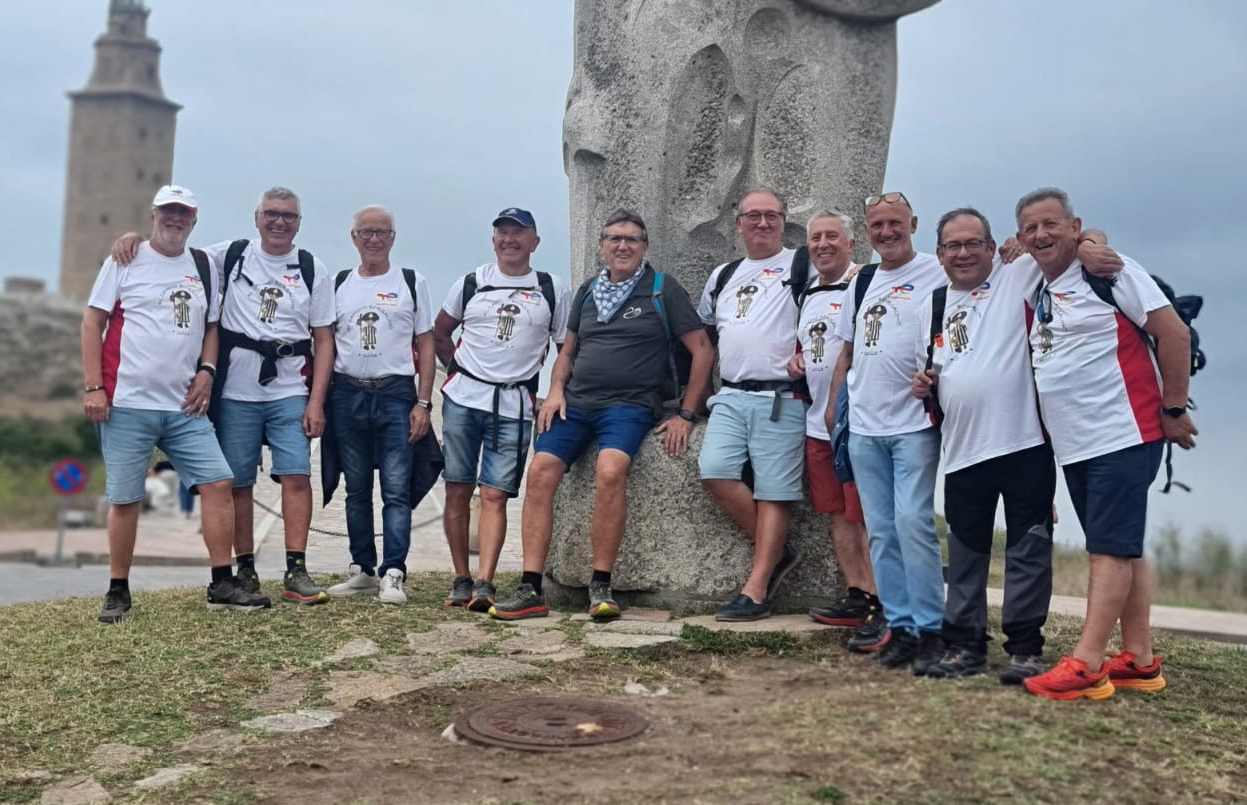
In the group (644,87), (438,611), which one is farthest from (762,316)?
(438,611)

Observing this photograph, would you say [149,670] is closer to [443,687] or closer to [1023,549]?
[443,687]

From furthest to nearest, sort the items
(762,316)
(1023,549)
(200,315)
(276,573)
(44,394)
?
1. (44,394)
2. (276,573)
3. (200,315)
4. (762,316)
5. (1023,549)

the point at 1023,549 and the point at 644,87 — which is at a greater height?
the point at 644,87


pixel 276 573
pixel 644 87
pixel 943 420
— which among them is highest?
pixel 644 87

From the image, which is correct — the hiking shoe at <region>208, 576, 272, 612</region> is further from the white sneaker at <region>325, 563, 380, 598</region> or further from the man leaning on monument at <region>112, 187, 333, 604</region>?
the white sneaker at <region>325, 563, 380, 598</region>

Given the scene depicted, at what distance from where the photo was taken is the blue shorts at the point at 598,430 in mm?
6625

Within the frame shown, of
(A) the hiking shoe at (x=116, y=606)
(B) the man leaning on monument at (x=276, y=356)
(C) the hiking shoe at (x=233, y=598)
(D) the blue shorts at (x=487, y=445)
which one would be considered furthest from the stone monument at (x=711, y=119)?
(A) the hiking shoe at (x=116, y=606)

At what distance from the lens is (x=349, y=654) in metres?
6.01

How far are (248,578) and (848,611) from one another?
301 cm

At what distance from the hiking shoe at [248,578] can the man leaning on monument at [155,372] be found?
21 cm

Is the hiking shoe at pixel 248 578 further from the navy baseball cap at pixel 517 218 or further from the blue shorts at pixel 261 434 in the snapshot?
the navy baseball cap at pixel 517 218

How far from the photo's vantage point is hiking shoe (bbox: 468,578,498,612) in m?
6.87

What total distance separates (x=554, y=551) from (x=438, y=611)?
679 mm

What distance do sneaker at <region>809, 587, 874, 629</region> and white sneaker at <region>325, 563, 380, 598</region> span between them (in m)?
2.40
